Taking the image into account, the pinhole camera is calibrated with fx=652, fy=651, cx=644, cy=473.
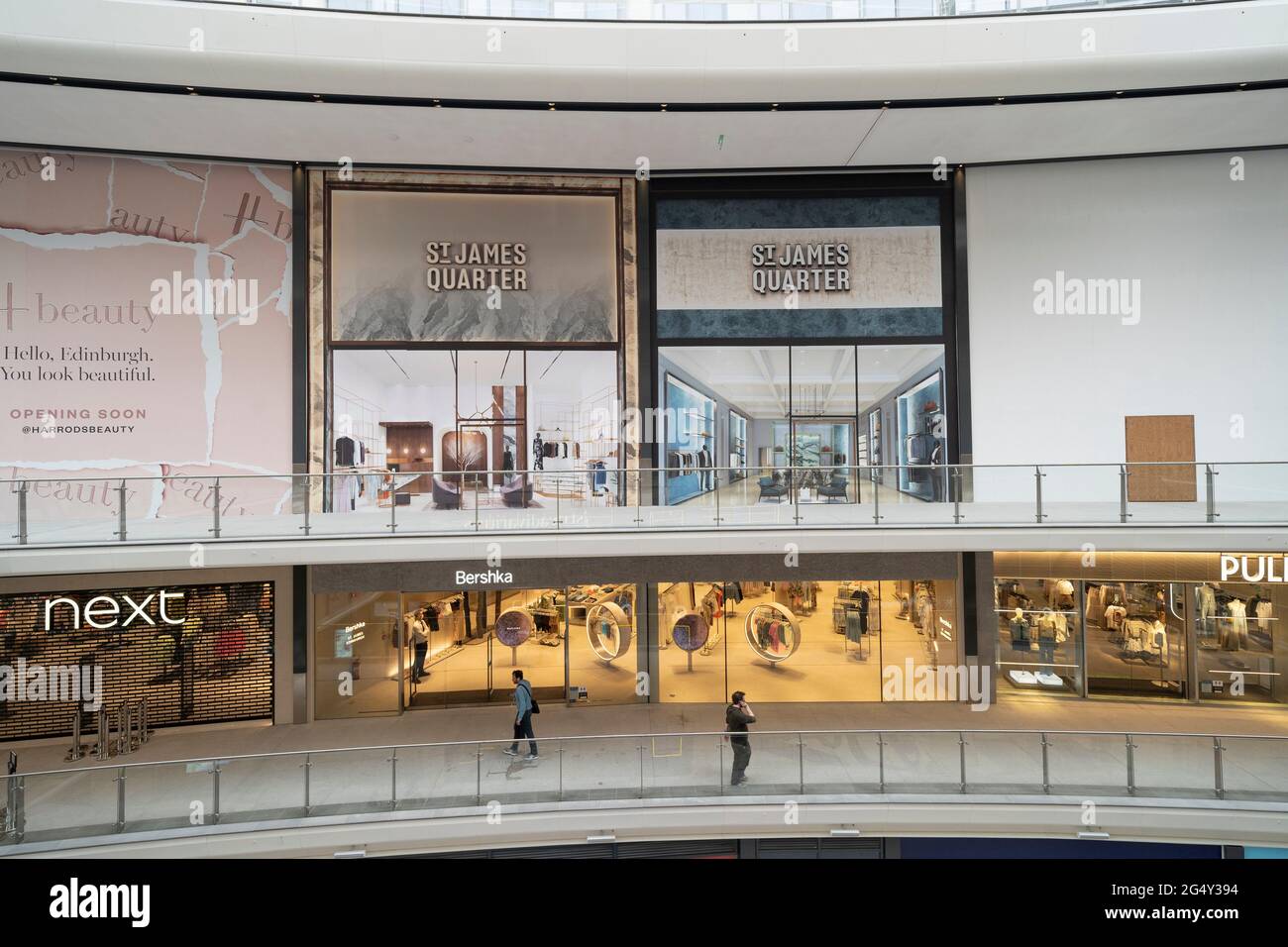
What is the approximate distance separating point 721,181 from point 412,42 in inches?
212

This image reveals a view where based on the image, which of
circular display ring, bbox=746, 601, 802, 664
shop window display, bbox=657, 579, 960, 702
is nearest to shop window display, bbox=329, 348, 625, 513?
shop window display, bbox=657, 579, 960, 702

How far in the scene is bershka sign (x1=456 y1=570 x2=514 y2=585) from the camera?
8875 millimetres

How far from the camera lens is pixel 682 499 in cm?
880

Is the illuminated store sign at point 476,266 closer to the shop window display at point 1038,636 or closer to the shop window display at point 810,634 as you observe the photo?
the shop window display at point 810,634

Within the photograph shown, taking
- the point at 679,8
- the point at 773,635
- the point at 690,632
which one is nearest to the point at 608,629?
the point at 690,632

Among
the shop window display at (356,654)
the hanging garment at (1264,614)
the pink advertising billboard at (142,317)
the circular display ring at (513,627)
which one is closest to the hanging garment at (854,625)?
the circular display ring at (513,627)

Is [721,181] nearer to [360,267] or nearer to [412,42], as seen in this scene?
[412,42]

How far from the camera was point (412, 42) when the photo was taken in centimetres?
868

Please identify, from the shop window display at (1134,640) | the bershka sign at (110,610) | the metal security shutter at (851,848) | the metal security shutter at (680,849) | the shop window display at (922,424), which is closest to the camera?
the metal security shutter at (680,849)

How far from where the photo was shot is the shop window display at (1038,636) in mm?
11102

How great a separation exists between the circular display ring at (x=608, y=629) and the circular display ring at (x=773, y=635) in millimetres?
2083

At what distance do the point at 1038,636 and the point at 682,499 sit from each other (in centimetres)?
714

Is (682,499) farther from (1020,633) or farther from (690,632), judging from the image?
(1020,633)
